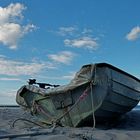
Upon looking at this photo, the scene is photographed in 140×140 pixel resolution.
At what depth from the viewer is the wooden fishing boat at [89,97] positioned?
7750 mm

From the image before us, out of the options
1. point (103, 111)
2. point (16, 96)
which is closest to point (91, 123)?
point (103, 111)

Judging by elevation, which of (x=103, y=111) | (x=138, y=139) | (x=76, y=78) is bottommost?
(x=138, y=139)

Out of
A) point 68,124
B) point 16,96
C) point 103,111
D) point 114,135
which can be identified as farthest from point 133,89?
point 16,96

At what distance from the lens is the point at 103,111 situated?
26.5 ft

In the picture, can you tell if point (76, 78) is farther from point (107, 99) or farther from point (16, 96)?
point (16, 96)

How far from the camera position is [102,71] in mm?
7770

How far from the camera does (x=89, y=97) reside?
25.9 ft

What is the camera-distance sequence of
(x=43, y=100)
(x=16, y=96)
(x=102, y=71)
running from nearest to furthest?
(x=102, y=71) → (x=43, y=100) → (x=16, y=96)

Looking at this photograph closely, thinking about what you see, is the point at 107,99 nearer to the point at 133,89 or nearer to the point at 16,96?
the point at 133,89

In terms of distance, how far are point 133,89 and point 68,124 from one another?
2.06 metres

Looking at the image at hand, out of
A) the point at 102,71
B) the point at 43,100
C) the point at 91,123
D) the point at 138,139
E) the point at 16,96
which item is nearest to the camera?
the point at 138,139

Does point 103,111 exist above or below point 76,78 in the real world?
below

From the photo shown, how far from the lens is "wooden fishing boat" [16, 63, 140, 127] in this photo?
7.75m

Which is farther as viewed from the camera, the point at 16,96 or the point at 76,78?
the point at 16,96
